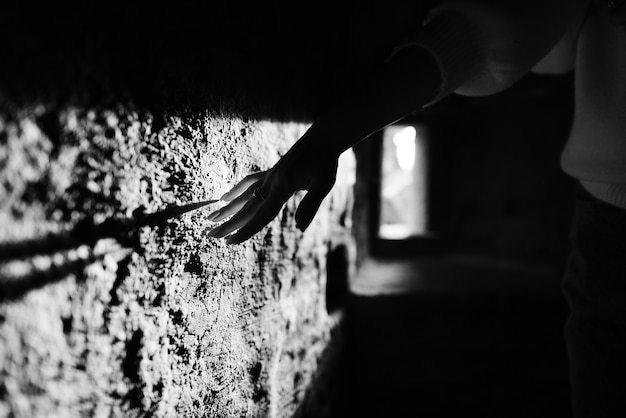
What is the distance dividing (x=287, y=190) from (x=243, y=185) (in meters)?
0.13

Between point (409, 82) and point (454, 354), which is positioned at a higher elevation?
point (409, 82)

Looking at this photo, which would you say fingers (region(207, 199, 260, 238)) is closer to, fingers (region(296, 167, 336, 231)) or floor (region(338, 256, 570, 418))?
fingers (region(296, 167, 336, 231))

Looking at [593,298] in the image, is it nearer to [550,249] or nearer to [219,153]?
[219,153]

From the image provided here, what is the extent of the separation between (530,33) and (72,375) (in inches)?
25.3

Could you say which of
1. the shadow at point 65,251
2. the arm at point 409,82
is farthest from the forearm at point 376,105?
the shadow at point 65,251

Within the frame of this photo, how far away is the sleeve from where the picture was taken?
0.49m

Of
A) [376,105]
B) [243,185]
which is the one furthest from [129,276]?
[376,105]

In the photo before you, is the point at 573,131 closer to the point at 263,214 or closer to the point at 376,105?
the point at 376,105

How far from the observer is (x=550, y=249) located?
281 centimetres

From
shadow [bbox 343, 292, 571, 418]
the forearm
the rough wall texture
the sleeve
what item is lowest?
shadow [bbox 343, 292, 571, 418]

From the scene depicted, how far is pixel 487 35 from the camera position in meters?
0.50

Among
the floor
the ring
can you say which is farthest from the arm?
the floor

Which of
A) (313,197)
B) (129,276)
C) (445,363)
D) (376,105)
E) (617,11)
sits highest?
(617,11)

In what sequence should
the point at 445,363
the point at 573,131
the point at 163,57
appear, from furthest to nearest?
the point at 445,363
the point at 573,131
the point at 163,57
